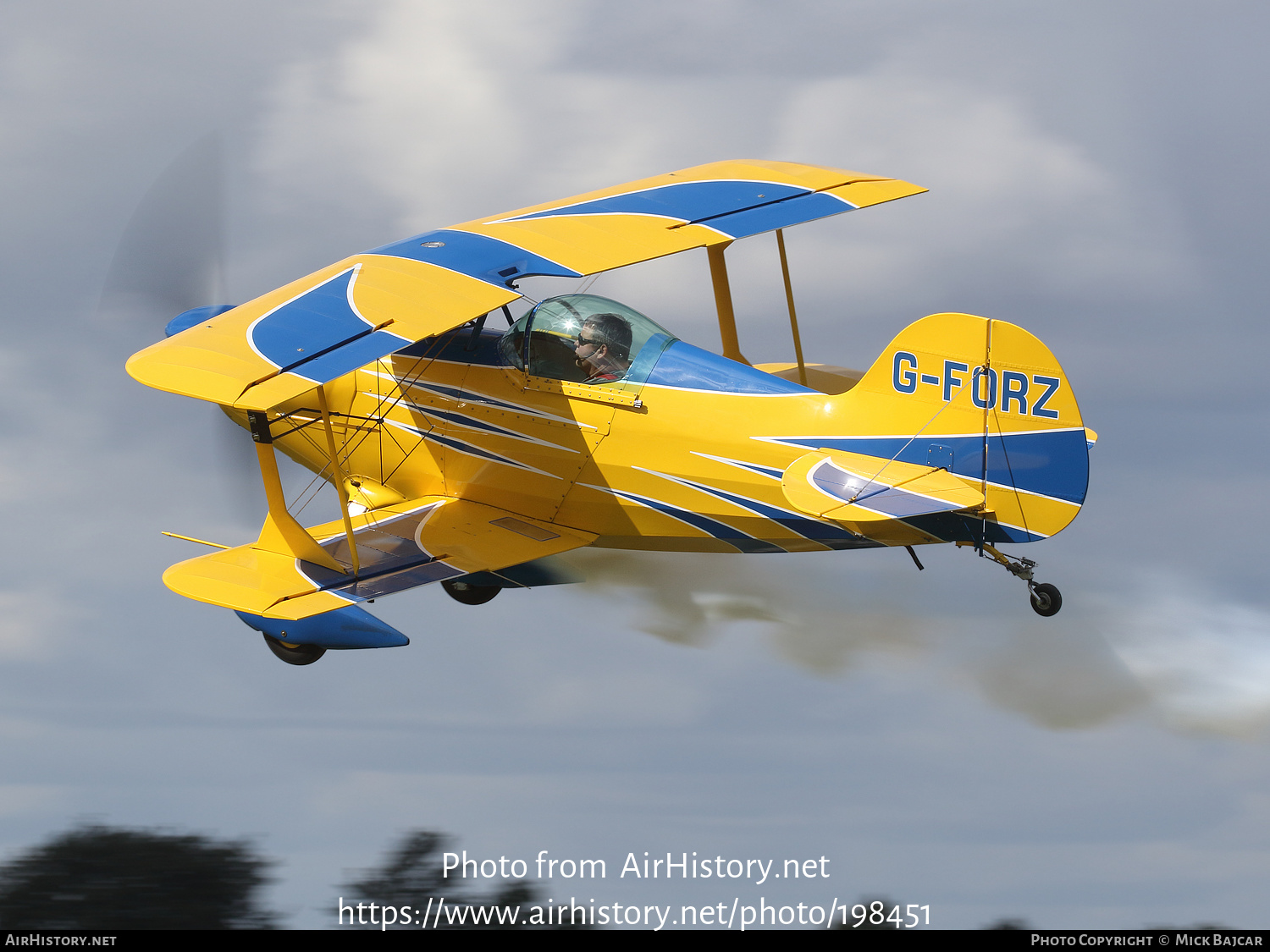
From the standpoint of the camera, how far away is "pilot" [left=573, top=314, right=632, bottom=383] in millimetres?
9812

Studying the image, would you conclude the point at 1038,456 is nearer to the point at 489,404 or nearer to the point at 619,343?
the point at 619,343

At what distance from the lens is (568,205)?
444 inches

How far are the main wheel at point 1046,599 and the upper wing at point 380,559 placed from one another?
3486 millimetres

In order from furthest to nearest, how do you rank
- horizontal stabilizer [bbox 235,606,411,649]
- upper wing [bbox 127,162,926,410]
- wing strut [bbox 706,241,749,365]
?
wing strut [bbox 706,241,749,365]
horizontal stabilizer [bbox 235,606,411,649]
upper wing [bbox 127,162,926,410]

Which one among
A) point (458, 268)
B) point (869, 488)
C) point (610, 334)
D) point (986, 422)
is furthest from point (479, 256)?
point (986, 422)

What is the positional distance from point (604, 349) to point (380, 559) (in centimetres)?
237

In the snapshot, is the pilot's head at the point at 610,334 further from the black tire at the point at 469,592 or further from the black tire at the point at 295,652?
the black tire at the point at 295,652

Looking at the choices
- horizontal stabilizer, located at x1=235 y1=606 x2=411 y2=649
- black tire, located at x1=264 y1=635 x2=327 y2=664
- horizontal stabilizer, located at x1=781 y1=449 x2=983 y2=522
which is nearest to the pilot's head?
horizontal stabilizer, located at x1=781 y1=449 x2=983 y2=522

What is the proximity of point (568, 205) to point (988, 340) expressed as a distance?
177 inches

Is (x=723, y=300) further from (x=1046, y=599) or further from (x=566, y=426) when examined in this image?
(x=1046, y=599)

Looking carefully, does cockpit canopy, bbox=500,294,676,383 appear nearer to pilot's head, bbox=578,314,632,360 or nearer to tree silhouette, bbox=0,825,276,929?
pilot's head, bbox=578,314,632,360

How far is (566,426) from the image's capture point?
32.4 feet

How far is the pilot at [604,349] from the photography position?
9.81m

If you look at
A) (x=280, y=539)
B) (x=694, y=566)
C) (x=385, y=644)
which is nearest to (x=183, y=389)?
(x=280, y=539)
